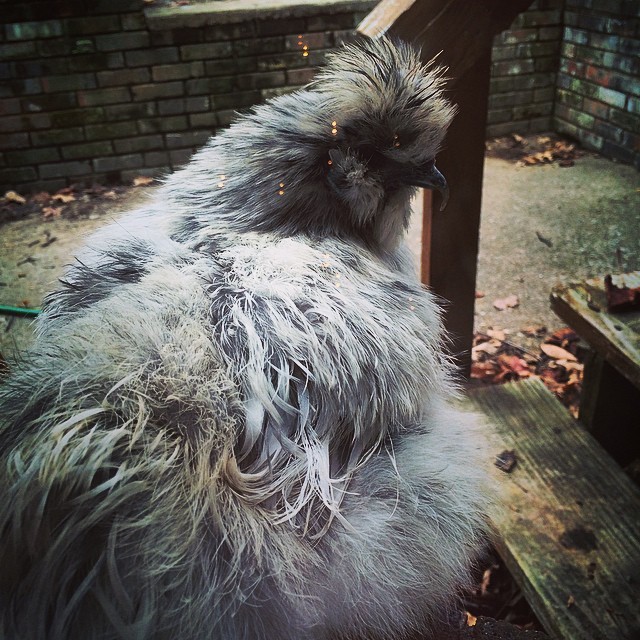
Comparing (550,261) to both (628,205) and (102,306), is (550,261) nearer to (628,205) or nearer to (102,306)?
(628,205)

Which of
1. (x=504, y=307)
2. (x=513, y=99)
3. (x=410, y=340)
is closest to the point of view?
(x=410, y=340)

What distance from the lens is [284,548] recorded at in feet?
2.56

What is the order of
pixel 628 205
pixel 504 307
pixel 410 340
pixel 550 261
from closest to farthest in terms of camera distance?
pixel 410 340 < pixel 628 205 < pixel 504 307 < pixel 550 261

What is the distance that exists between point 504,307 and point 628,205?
2.48 feet

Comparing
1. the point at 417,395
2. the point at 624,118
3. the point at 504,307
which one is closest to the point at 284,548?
the point at 417,395

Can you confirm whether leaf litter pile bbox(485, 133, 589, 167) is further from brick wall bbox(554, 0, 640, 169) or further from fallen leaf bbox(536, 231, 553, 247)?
fallen leaf bbox(536, 231, 553, 247)

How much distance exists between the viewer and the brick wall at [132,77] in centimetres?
347

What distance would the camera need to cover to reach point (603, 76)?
2.95 metres

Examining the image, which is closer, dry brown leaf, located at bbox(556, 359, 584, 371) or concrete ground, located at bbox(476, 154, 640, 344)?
dry brown leaf, located at bbox(556, 359, 584, 371)

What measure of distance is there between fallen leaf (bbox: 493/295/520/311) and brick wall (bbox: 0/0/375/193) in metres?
1.68

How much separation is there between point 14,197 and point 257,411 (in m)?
3.31

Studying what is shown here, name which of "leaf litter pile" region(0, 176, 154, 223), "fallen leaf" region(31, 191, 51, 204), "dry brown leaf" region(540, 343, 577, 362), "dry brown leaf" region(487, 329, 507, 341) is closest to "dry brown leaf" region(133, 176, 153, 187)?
"leaf litter pile" region(0, 176, 154, 223)

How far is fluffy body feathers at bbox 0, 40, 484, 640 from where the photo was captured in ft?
2.30

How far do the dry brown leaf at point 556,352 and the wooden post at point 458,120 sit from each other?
74cm
